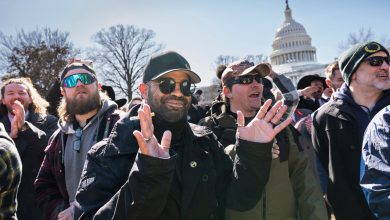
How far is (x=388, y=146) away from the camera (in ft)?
6.57

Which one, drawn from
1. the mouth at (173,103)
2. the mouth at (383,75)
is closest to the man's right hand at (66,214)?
the mouth at (173,103)

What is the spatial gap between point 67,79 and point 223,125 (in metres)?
1.64

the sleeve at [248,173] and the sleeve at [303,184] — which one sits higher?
the sleeve at [248,173]

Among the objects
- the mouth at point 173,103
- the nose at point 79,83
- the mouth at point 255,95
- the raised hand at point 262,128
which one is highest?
the nose at point 79,83

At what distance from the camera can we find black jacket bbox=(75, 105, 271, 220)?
6.41 feet

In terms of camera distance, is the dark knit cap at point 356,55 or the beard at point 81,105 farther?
the beard at point 81,105

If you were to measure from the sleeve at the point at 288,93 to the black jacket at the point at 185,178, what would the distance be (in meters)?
1.02

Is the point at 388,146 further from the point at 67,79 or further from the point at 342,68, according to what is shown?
the point at 67,79

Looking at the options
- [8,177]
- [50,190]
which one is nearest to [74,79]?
[50,190]

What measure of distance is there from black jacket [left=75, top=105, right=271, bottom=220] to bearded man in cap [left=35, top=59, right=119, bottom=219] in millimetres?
1025

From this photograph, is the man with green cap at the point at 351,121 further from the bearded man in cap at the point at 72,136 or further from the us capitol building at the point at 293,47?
the us capitol building at the point at 293,47

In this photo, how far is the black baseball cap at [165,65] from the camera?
2.37 metres

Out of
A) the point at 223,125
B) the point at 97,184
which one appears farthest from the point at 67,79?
the point at 97,184

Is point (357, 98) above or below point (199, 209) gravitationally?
above
